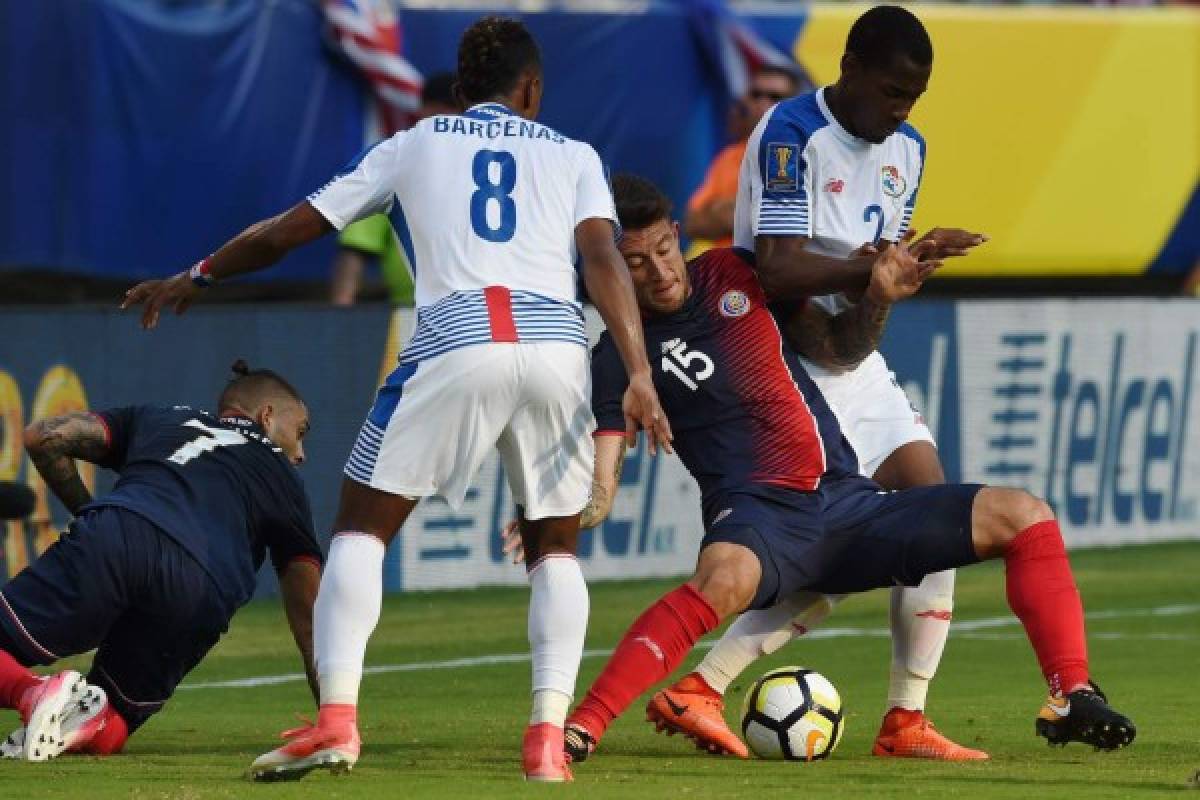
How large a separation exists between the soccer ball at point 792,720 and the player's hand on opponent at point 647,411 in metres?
1.29

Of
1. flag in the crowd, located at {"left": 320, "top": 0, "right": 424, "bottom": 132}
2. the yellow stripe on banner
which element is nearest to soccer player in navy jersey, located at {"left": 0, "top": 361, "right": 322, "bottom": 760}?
flag in the crowd, located at {"left": 320, "top": 0, "right": 424, "bottom": 132}

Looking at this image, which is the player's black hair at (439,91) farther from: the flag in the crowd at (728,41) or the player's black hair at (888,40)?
the player's black hair at (888,40)

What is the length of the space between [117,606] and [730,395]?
73.1 inches

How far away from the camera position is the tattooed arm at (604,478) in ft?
24.0

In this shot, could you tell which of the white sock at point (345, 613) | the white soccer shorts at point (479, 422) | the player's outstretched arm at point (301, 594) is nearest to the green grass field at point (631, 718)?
the white sock at point (345, 613)

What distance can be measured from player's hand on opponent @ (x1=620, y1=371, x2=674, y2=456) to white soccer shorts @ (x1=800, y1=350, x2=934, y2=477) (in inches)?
73.6

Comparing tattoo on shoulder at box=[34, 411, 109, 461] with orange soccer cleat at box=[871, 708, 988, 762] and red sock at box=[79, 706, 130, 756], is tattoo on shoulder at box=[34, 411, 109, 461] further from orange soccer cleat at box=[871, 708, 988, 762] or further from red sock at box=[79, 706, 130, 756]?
orange soccer cleat at box=[871, 708, 988, 762]

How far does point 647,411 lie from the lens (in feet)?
21.5

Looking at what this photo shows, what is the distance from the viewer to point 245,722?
8.78 metres

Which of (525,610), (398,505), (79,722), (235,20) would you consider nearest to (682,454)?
(398,505)

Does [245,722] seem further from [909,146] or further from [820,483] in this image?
[909,146]

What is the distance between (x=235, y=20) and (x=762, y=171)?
21.6 feet

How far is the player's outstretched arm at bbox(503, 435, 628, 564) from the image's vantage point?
7.14m

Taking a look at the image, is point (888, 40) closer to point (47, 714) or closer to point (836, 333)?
point (836, 333)
